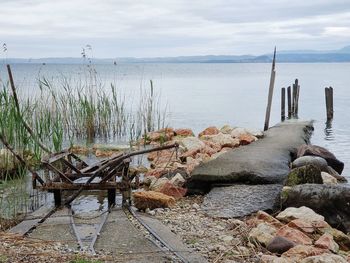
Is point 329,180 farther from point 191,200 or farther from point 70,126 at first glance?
point 70,126

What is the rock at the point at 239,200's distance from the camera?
752cm

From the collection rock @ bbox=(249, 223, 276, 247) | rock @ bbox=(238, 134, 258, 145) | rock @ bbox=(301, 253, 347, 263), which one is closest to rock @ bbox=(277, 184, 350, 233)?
rock @ bbox=(249, 223, 276, 247)

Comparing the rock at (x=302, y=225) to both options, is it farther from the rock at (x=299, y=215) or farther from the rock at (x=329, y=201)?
the rock at (x=329, y=201)

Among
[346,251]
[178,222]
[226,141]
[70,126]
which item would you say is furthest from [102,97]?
[346,251]

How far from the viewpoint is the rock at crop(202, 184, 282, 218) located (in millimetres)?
7523

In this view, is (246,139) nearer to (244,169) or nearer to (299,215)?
(244,169)

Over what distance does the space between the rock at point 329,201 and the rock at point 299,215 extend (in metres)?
0.32

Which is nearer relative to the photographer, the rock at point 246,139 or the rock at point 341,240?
the rock at point 341,240

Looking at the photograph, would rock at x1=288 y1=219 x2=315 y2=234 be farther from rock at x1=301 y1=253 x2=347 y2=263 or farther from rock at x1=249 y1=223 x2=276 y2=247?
rock at x1=301 y1=253 x2=347 y2=263

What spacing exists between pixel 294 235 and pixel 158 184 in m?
3.34

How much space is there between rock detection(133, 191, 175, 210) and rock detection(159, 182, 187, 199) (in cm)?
79

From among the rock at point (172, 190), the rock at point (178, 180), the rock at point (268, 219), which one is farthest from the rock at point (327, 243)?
the rock at point (178, 180)

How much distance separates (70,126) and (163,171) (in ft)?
17.4

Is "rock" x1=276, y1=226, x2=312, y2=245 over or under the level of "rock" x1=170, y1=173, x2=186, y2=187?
over
